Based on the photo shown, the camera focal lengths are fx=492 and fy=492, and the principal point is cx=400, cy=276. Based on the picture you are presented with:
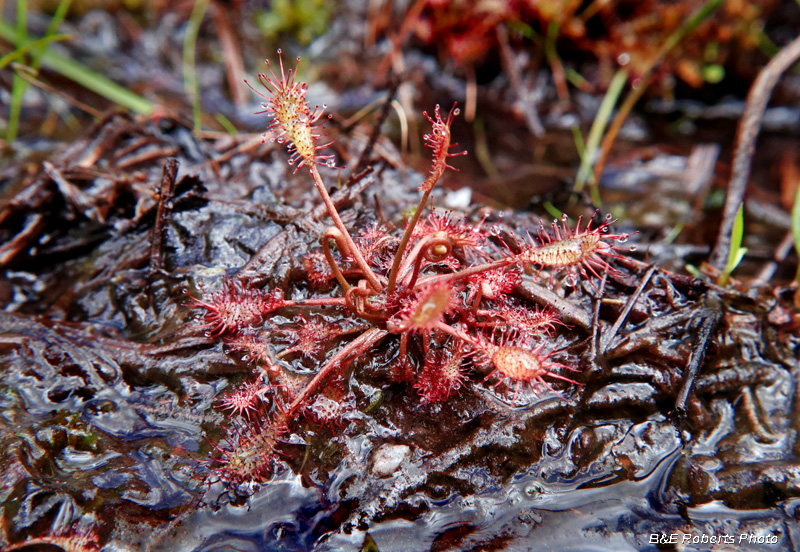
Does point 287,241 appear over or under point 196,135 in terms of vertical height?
under

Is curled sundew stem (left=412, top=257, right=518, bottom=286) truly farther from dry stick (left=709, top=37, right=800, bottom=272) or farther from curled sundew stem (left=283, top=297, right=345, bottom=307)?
dry stick (left=709, top=37, right=800, bottom=272)

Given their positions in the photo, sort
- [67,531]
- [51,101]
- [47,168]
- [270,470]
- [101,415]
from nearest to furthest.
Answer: [67,531], [270,470], [101,415], [47,168], [51,101]

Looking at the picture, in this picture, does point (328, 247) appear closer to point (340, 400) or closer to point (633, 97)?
point (340, 400)

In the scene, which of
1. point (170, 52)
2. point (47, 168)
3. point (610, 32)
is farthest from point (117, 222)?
point (610, 32)

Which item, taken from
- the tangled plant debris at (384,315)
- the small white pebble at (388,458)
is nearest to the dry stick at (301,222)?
the tangled plant debris at (384,315)

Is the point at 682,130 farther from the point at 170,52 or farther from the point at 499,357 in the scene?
the point at 170,52

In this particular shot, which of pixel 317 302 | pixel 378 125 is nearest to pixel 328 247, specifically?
pixel 317 302

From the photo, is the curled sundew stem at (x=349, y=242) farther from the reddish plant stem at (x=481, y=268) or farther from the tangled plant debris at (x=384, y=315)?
the reddish plant stem at (x=481, y=268)

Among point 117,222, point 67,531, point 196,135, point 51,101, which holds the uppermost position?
point 51,101
